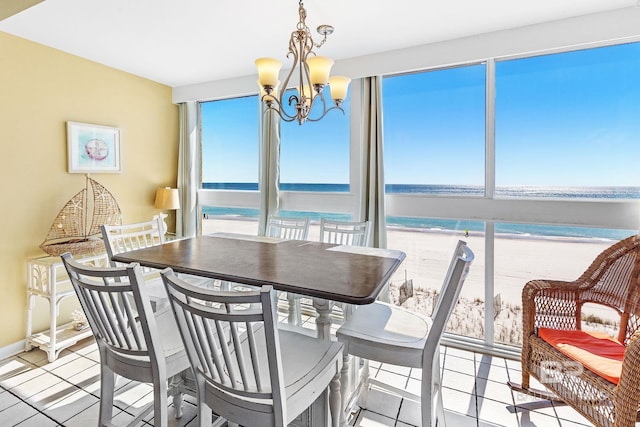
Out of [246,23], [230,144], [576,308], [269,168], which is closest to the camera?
[576,308]

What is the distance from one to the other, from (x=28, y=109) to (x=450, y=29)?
3.50 metres

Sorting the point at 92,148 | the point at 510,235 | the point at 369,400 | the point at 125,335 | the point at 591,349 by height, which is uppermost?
the point at 92,148

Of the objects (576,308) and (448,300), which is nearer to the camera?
(448,300)

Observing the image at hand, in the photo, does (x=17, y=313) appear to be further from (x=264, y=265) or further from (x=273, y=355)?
(x=273, y=355)

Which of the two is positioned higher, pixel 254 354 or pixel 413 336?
pixel 254 354

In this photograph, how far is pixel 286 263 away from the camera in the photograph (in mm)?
1953

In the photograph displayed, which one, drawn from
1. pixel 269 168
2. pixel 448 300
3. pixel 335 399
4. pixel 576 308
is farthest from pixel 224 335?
pixel 269 168

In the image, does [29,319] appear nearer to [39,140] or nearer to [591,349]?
[39,140]

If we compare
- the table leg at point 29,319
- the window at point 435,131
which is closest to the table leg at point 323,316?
the window at point 435,131

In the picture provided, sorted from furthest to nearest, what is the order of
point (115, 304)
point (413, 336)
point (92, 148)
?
point (92, 148)
point (413, 336)
point (115, 304)

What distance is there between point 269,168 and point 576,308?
2.85 metres

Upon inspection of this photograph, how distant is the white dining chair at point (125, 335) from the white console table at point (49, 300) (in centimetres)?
146

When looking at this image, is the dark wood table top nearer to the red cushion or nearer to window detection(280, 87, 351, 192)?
the red cushion

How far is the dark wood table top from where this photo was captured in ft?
5.02
